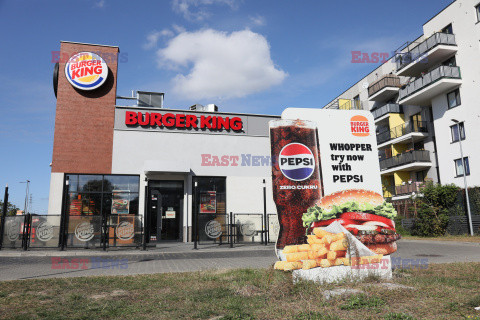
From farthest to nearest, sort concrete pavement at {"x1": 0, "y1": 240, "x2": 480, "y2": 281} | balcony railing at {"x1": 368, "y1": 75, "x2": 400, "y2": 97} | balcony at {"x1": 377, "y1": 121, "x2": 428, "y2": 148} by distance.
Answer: balcony railing at {"x1": 368, "y1": 75, "x2": 400, "y2": 97} → balcony at {"x1": 377, "y1": 121, "x2": 428, "y2": 148} → concrete pavement at {"x1": 0, "y1": 240, "x2": 480, "y2": 281}

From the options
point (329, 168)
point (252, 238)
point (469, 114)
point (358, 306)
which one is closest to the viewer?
point (358, 306)

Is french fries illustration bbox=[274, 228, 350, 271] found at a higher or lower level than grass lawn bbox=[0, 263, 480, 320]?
higher

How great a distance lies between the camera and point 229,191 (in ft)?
71.5

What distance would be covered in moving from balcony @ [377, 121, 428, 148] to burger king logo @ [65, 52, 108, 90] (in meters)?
27.1

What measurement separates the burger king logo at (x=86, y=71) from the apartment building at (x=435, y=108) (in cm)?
2262

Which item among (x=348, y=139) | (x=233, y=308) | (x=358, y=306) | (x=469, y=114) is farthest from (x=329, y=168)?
(x=469, y=114)

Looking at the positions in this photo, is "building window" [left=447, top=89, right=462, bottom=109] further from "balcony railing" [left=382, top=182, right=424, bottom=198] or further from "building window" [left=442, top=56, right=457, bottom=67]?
"balcony railing" [left=382, top=182, right=424, bottom=198]

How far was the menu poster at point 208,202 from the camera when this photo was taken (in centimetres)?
2121

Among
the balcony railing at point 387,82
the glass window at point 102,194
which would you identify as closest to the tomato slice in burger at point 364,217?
the glass window at point 102,194

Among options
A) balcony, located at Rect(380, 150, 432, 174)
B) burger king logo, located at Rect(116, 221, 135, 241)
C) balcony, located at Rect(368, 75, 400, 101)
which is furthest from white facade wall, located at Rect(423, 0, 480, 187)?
burger king logo, located at Rect(116, 221, 135, 241)

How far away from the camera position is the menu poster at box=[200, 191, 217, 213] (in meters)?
21.2

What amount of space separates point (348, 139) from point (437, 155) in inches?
1095

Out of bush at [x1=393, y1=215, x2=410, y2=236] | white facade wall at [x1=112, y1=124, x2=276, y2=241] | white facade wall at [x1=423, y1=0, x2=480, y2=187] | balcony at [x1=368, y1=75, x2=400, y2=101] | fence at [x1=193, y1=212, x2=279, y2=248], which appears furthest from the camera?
balcony at [x1=368, y1=75, x2=400, y2=101]

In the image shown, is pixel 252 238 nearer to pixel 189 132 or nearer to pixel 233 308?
pixel 189 132
